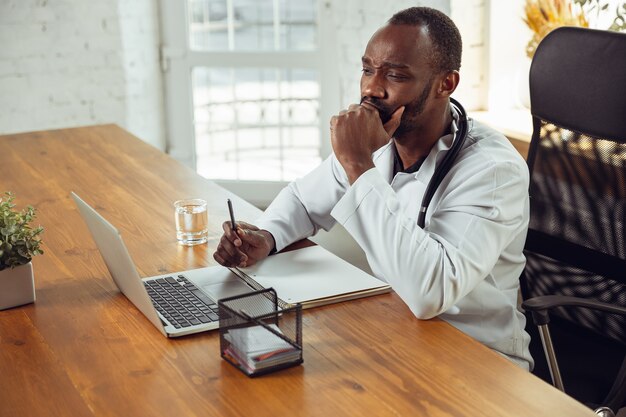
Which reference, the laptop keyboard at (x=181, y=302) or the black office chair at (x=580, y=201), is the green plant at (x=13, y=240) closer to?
the laptop keyboard at (x=181, y=302)

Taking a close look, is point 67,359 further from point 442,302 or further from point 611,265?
point 611,265

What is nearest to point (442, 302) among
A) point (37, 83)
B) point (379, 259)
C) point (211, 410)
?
point (379, 259)

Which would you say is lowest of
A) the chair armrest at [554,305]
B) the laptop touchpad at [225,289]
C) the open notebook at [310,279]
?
the chair armrest at [554,305]

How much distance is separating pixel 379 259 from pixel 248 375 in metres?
0.40

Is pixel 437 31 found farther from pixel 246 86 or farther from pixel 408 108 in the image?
pixel 246 86

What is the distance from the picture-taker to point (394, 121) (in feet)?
6.00

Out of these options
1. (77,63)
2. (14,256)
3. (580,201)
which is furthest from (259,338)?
(77,63)

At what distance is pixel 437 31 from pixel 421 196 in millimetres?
352

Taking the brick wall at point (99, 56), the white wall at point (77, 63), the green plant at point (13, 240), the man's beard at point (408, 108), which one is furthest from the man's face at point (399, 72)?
the white wall at point (77, 63)

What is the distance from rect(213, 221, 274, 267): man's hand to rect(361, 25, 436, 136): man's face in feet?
1.24

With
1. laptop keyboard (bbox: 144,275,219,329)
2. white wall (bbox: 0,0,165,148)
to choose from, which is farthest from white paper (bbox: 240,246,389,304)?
white wall (bbox: 0,0,165,148)

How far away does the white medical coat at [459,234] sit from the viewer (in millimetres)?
1612

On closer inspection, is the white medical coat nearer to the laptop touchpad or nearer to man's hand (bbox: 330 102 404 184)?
man's hand (bbox: 330 102 404 184)

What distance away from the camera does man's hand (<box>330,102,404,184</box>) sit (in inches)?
68.3
